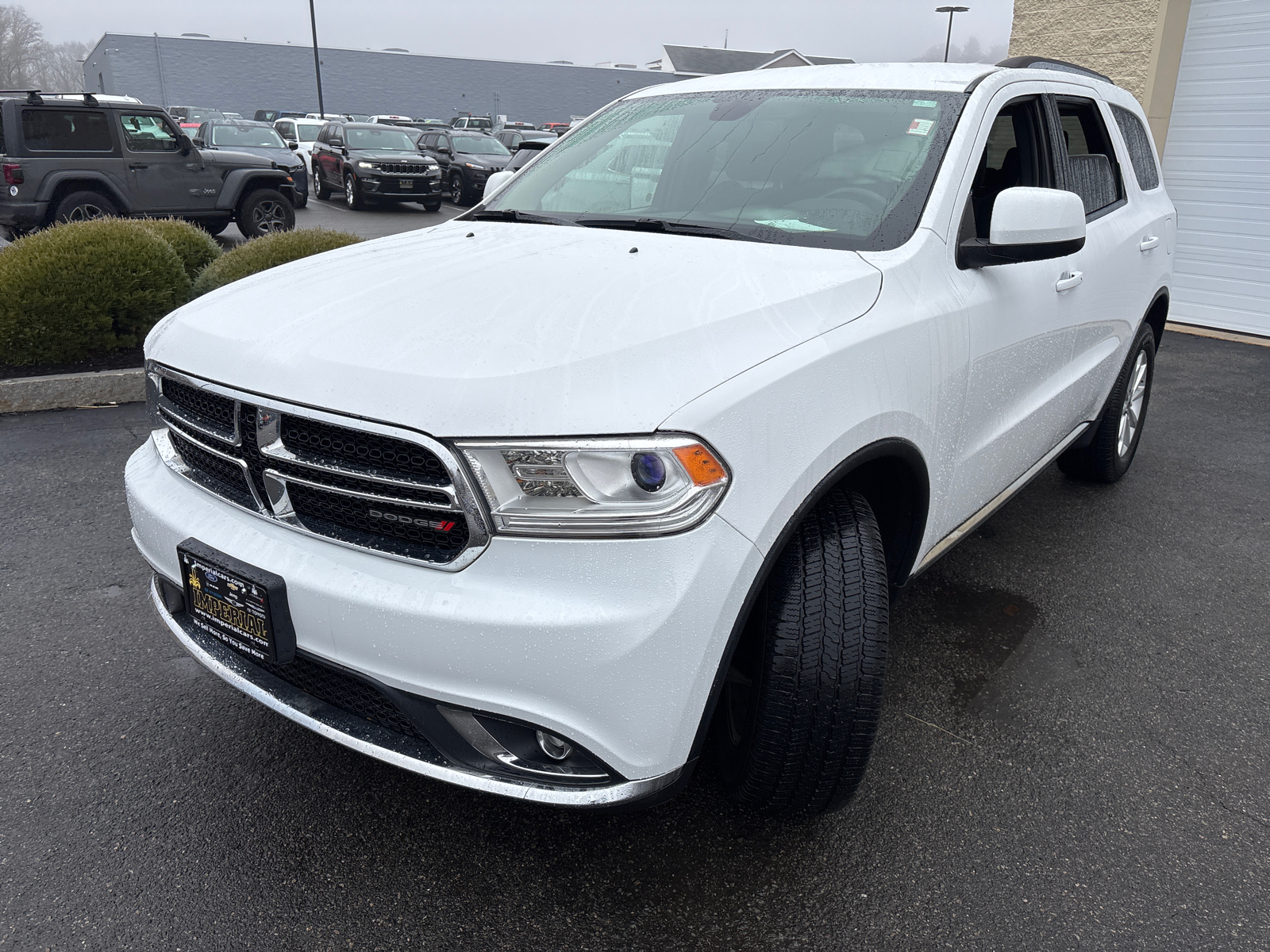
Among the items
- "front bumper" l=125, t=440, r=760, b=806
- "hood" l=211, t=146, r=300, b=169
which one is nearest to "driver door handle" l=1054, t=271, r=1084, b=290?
"front bumper" l=125, t=440, r=760, b=806

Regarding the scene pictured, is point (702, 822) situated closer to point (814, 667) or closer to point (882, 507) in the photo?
point (814, 667)

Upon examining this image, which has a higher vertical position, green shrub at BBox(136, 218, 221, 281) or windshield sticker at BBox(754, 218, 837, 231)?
windshield sticker at BBox(754, 218, 837, 231)

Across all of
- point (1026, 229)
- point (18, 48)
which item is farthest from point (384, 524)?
point (18, 48)

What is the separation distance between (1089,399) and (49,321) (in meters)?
5.97

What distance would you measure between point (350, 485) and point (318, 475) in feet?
0.30

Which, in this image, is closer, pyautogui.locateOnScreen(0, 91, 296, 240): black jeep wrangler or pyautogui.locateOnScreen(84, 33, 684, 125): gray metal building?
pyautogui.locateOnScreen(0, 91, 296, 240): black jeep wrangler

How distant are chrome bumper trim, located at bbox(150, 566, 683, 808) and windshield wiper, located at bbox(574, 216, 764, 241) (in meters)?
1.47

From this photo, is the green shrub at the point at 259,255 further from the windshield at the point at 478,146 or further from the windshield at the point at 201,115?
the windshield at the point at 201,115

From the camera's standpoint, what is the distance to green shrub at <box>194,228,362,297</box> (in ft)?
21.6

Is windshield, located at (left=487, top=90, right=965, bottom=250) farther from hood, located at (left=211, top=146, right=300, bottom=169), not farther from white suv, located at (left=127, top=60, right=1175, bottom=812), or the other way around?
hood, located at (left=211, top=146, right=300, bottom=169)

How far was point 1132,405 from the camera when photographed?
187 inches

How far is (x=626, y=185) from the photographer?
10.4 feet

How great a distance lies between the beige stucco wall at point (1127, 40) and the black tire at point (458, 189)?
506 inches

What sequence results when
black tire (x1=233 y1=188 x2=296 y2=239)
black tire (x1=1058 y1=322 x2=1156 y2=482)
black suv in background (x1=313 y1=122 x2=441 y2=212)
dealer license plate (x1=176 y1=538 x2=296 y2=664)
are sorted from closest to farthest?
dealer license plate (x1=176 y1=538 x2=296 y2=664) < black tire (x1=1058 y1=322 x2=1156 y2=482) < black tire (x1=233 y1=188 x2=296 y2=239) < black suv in background (x1=313 y1=122 x2=441 y2=212)
